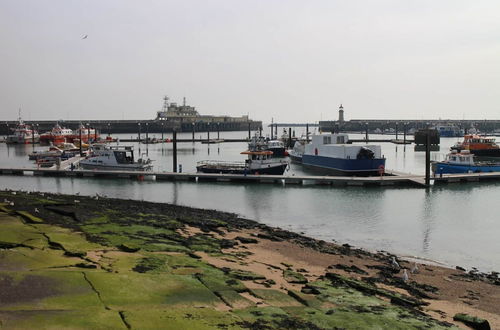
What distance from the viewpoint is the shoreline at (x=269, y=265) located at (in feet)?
45.4

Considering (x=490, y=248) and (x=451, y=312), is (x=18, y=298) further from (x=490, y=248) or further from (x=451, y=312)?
(x=490, y=248)

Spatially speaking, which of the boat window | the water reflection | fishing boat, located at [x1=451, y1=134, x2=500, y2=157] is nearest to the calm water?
the water reflection

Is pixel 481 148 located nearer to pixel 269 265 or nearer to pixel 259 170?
pixel 259 170

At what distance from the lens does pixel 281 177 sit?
1919 inches

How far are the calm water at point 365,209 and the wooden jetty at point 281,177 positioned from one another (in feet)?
4.85

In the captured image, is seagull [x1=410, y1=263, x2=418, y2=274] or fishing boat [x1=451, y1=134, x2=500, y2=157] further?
fishing boat [x1=451, y1=134, x2=500, y2=157]

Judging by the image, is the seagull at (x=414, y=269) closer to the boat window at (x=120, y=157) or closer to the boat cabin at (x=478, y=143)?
the boat window at (x=120, y=157)

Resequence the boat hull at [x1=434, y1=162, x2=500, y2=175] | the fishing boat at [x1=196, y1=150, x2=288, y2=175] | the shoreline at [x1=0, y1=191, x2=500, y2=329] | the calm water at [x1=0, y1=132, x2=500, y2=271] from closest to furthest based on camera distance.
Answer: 1. the shoreline at [x1=0, y1=191, x2=500, y2=329]
2. the calm water at [x1=0, y1=132, x2=500, y2=271]
3. the fishing boat at [x1=196, y1=150, x2=288, y2=175]
4. the boat hull at [x1=434, y1=162, x2=500, y2=175]

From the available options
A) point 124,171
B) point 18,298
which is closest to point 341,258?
point 18,298

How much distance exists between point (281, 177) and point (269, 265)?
31074mm

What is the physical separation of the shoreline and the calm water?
3.24 m

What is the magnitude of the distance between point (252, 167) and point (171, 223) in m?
28.1

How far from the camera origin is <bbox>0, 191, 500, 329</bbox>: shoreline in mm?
13836

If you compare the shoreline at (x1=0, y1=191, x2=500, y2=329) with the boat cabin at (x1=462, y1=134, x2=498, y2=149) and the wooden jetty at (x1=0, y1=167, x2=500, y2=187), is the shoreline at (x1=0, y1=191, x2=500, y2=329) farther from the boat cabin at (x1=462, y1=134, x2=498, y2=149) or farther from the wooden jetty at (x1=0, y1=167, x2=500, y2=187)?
the boat cabin at (x1=462, y1=134, x2=498, y2=149)
